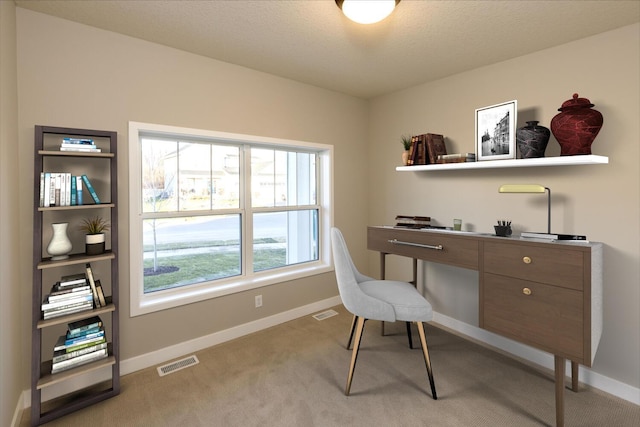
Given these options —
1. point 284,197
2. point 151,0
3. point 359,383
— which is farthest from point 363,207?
point 151,0

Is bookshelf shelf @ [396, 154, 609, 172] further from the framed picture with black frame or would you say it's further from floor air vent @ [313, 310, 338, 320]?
floor air vent @ [313, 310, 338, 320]

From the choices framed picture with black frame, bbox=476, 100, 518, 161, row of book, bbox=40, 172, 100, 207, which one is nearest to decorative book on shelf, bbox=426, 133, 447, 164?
framed picture with black frame, bbox=476, 100, 518, 161

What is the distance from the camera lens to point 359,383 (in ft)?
7.24

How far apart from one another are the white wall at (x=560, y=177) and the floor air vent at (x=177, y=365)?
7.59ft

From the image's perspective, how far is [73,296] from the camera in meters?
1.92

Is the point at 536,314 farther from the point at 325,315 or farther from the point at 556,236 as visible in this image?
the point at 325,315

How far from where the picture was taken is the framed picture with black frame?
238cm

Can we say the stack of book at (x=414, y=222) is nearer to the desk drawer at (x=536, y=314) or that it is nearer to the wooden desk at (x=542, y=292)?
the wooden desk at (x=542, y=292)

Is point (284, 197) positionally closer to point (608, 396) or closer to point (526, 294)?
point (526, 294)

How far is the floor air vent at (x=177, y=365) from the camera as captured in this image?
238cm

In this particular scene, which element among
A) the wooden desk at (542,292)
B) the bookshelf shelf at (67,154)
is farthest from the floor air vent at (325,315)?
the bookshelf shelf at (67,154)

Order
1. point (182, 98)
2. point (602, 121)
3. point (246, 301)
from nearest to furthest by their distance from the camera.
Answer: point (602, 121), point (182, 98), point (246, 301)

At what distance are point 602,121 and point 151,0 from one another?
298 cm

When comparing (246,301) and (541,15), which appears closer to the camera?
(541,15)
